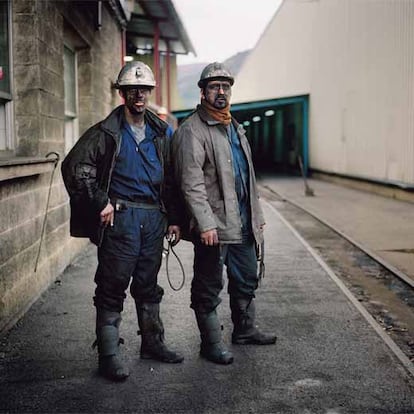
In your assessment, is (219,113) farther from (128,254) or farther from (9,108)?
(9,108)

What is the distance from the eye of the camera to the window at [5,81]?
5.88 meters

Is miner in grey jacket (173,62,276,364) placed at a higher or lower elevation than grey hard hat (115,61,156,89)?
lower

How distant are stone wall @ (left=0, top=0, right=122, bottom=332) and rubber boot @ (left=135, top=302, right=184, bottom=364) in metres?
1.23

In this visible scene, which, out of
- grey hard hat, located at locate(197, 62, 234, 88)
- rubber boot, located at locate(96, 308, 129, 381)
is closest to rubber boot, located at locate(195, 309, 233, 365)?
rubber boot, located at locate(96, 308, 129, 381)

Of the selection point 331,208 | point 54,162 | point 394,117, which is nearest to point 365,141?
point 394,117

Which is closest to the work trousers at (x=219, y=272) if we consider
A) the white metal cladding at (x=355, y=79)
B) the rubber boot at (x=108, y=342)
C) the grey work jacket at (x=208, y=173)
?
the grey work jacket at (x=208, y=173)

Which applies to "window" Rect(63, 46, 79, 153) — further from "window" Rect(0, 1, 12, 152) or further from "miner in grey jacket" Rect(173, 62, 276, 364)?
"miner in grey jacket" Rect(173, 62, 276, 364)

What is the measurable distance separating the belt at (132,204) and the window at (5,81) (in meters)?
2.22

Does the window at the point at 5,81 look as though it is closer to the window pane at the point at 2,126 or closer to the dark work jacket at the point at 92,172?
the window pane at the point at 2,126

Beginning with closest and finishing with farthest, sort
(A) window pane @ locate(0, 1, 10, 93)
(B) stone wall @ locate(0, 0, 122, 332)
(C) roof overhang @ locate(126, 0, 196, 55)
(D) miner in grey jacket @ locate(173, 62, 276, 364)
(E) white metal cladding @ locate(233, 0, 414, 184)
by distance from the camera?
(D) miner in grey jacket @ locate(173, 62, 276, 364), (B) stone wall @ locate(0, 0, 122, 332), (A) window pane @ locate(0, 1, 10, 93), (C) roof overhang @ locate(126, 0, 196, 55), (E) white metal cladding @ locate(233, 0, 414, 184)

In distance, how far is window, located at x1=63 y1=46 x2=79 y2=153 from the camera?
8594 mm

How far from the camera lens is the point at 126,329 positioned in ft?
17.1

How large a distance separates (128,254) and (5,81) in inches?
104

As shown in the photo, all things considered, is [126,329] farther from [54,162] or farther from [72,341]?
[54,162]
